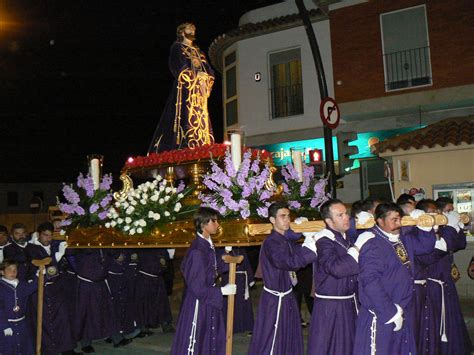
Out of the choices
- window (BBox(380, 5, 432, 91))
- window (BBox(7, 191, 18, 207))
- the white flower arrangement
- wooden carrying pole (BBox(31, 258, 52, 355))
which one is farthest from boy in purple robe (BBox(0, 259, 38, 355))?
window (BBox(7, 191, 18, 207))

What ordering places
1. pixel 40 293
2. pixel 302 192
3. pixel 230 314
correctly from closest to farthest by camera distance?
pixel 230 314 → pixel 302 192 → pixel 40 293

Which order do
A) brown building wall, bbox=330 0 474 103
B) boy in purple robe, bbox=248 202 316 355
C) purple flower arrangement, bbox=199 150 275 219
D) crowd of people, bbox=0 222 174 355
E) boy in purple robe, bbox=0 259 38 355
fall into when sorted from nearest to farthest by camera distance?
boy in purple robe, bbox=248 202 316 355, purple flower arrangement, bbox=199 150 275 219, boy in purple robe, bbox=0 259 38 355, crowd of people, bbox=0 222 174 355, brown building wall, bbox=330 0 474 103

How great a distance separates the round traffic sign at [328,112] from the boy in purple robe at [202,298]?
3155 millimetres

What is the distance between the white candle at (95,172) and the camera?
7404mm

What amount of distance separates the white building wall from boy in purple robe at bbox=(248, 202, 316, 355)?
10.8 meters

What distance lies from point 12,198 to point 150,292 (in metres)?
35.9

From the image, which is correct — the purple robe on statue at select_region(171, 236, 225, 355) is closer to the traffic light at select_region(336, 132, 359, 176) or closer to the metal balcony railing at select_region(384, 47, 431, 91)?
the traffic light at select_region(336, 132, 359, 176)

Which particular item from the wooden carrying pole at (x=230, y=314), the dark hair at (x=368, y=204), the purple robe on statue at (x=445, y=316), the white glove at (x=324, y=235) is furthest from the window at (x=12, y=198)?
the white glove at (x=324, y=235)

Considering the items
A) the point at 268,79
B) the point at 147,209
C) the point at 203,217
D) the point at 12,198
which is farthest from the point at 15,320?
the point at 12,198

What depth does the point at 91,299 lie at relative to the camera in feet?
24.4

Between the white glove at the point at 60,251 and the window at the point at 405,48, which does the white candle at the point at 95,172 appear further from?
the window at the point at 405,48

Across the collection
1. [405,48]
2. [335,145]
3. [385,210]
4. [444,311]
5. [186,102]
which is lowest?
[444,311]

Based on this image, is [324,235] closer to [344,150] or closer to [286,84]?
[344,150]

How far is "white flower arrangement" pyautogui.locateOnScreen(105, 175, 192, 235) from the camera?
629 centimetres
